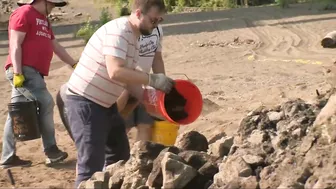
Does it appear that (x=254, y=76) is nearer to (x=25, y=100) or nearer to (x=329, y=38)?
(x=329, y=38)

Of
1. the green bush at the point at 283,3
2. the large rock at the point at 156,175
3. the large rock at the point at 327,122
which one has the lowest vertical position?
the green bush at the point at 283,3

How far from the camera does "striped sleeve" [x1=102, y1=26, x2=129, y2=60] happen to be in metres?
5.12

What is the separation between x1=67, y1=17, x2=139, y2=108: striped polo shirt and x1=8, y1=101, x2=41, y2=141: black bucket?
180cm

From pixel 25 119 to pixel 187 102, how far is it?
1.92m

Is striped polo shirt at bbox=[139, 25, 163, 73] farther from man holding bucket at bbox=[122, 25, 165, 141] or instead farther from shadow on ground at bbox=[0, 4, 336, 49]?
shadow on ground at bbox=[0, 4, 336, 49]

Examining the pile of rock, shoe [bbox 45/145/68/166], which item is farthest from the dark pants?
shoe [bbox 45/145/68/166]

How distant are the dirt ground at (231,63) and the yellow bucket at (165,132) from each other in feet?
3.47

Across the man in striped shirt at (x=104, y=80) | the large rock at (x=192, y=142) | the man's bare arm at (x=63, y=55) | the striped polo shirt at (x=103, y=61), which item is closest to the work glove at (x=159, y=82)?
the man in striped shirt at (x=104, y=80)

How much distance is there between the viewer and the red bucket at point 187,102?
18.9 ft

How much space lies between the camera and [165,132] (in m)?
6.31

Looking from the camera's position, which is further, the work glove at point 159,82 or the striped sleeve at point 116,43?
the work glove at point 159,82

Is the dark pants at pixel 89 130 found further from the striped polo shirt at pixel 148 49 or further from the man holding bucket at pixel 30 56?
the man holding bucket at pixel 30 56

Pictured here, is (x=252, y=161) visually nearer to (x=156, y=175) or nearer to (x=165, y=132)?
(x=156, y=175)

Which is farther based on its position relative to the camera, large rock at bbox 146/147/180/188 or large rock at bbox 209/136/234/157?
large rock at bbox 209/136/234/157
